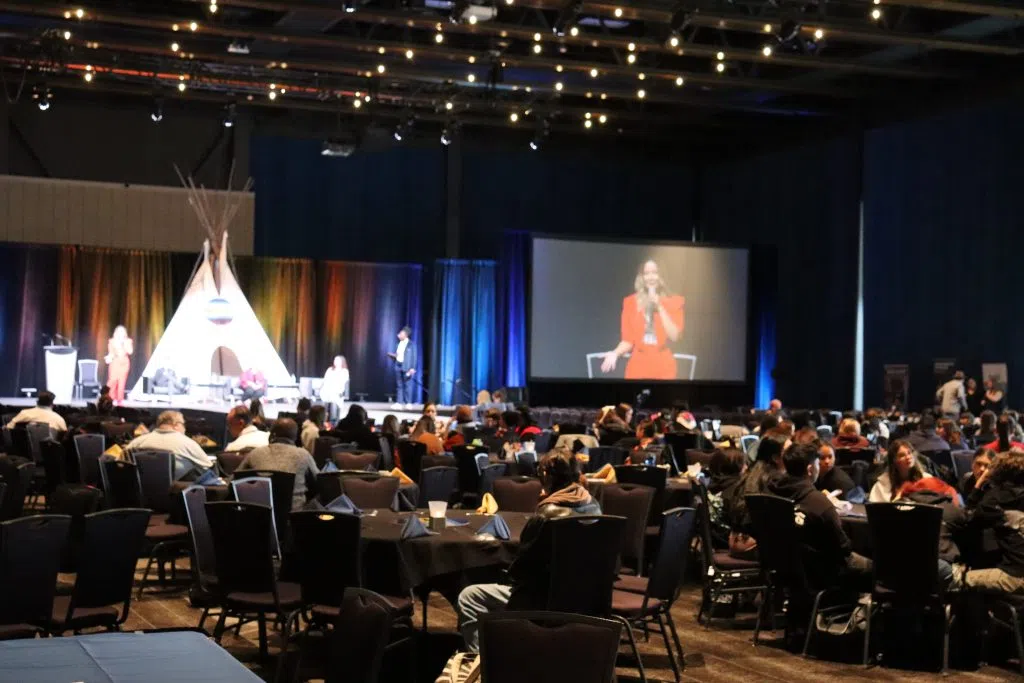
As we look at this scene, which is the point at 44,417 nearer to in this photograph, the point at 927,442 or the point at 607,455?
the point at 607,455

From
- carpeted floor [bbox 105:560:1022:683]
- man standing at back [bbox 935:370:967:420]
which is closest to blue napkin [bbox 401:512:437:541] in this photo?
carpeted floor [bbox 105:560:1022:683]

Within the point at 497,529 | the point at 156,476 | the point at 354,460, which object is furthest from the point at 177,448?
the point at 497,529

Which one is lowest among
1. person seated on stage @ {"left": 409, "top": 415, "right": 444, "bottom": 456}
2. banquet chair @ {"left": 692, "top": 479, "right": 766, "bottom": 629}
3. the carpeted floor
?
the carpeted floor

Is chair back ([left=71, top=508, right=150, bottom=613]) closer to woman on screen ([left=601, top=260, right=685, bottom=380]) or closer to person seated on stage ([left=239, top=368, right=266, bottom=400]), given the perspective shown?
person seated on stage ([left=239, top=368, right=266, bottom=400])

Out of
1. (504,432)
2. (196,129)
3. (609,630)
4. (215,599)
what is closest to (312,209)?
(196,129)

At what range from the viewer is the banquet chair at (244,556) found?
20.0 feet

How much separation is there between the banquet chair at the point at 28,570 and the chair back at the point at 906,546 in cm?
376

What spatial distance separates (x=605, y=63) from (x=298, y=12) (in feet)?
14.1

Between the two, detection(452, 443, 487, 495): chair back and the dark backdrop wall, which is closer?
detection(452, 443, 487, 495): chair back

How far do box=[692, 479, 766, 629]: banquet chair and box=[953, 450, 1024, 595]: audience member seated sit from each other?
1294mm

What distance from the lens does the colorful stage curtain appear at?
73.0 ft

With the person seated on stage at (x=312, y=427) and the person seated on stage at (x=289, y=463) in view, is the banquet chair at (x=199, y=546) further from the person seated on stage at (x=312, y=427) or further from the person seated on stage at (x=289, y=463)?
the person seated on stage at (x=312, y=427)

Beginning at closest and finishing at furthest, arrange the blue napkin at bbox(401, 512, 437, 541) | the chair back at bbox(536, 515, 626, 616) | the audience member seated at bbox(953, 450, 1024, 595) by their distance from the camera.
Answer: the chair back at bbox(536, 515, 626, 616) < the blue napkin at bbox(401, 512, 437, 541) < the audience member seated at bbox(953, 450, 1024, 595)

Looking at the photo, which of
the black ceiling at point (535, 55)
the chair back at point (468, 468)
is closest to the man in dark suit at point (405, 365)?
the black ceiling at point (535, 55)
